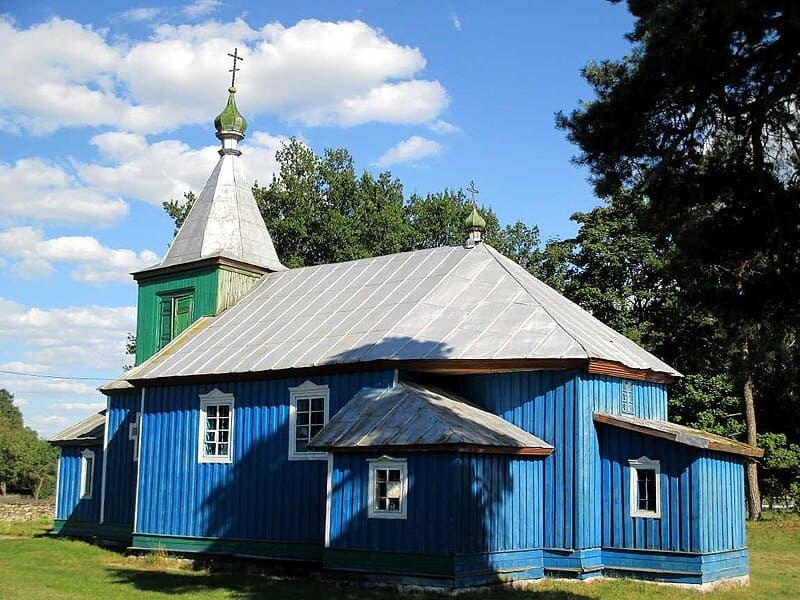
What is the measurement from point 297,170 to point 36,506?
61.1 ft

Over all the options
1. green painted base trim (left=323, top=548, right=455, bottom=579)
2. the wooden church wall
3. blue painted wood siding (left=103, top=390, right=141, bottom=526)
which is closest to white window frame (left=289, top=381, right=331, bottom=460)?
the wooden church wall

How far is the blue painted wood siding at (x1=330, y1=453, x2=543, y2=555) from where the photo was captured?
1498 centimetres

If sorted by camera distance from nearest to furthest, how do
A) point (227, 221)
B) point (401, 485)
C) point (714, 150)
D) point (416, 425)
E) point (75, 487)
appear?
1. point (714, 150)
2. point (401, 485)
3. point (416, 425)
4. point (227, 221)
5. point (75, 487)

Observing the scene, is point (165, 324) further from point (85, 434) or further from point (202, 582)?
point (202, 582)

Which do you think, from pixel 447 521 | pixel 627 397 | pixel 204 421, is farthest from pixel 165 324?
pixel 627 397

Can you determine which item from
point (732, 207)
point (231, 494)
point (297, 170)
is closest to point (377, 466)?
point (231, 494)

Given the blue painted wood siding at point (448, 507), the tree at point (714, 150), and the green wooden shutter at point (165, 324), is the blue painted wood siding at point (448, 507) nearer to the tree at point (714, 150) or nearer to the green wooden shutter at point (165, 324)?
the tree at point (714, 150)

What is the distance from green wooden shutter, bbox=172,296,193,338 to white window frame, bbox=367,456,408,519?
9910 millimetres

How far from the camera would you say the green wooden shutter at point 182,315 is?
79.2 ft

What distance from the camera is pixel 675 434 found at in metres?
16.0

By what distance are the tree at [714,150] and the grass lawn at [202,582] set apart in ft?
20.7

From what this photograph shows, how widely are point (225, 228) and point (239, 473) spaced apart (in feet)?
26.8

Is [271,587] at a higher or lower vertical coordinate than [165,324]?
lower

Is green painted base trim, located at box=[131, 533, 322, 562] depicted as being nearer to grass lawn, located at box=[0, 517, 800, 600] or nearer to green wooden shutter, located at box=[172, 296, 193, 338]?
grass lawn, located at box=[0, 517, 800, 600]
